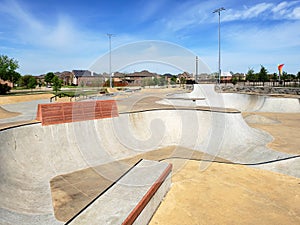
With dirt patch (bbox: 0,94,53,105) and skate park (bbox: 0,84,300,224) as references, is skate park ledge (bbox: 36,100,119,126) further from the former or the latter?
dirt patch (bbox: 0,94,53,105)

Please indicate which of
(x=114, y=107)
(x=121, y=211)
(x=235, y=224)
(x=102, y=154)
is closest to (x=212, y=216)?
(x=235, y=224)

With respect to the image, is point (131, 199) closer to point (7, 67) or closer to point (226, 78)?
point (7, 67)

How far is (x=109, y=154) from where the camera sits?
11.1 metres

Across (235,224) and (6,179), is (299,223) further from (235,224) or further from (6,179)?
(6,179)

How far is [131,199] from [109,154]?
250 inches

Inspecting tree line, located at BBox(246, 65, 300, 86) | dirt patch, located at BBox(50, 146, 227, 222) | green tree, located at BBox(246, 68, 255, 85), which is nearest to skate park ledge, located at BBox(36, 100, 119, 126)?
dirt patch, located at BBox(50, 146, 227, 222)

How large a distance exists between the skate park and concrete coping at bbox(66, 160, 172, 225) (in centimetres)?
8

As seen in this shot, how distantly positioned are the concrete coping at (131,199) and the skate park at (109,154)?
0.26ft

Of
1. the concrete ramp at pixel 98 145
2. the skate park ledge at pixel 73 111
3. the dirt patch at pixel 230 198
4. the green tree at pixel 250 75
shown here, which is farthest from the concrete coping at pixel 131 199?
the green tree at pixel 250 75

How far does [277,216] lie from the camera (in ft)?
18.7

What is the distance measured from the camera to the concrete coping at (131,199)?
430cm

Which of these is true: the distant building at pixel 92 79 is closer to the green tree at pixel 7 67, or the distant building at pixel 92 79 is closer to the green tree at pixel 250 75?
the green tree at pixel 7 67

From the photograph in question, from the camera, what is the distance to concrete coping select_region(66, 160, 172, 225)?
4.30 metres

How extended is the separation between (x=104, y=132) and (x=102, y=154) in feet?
5.08
